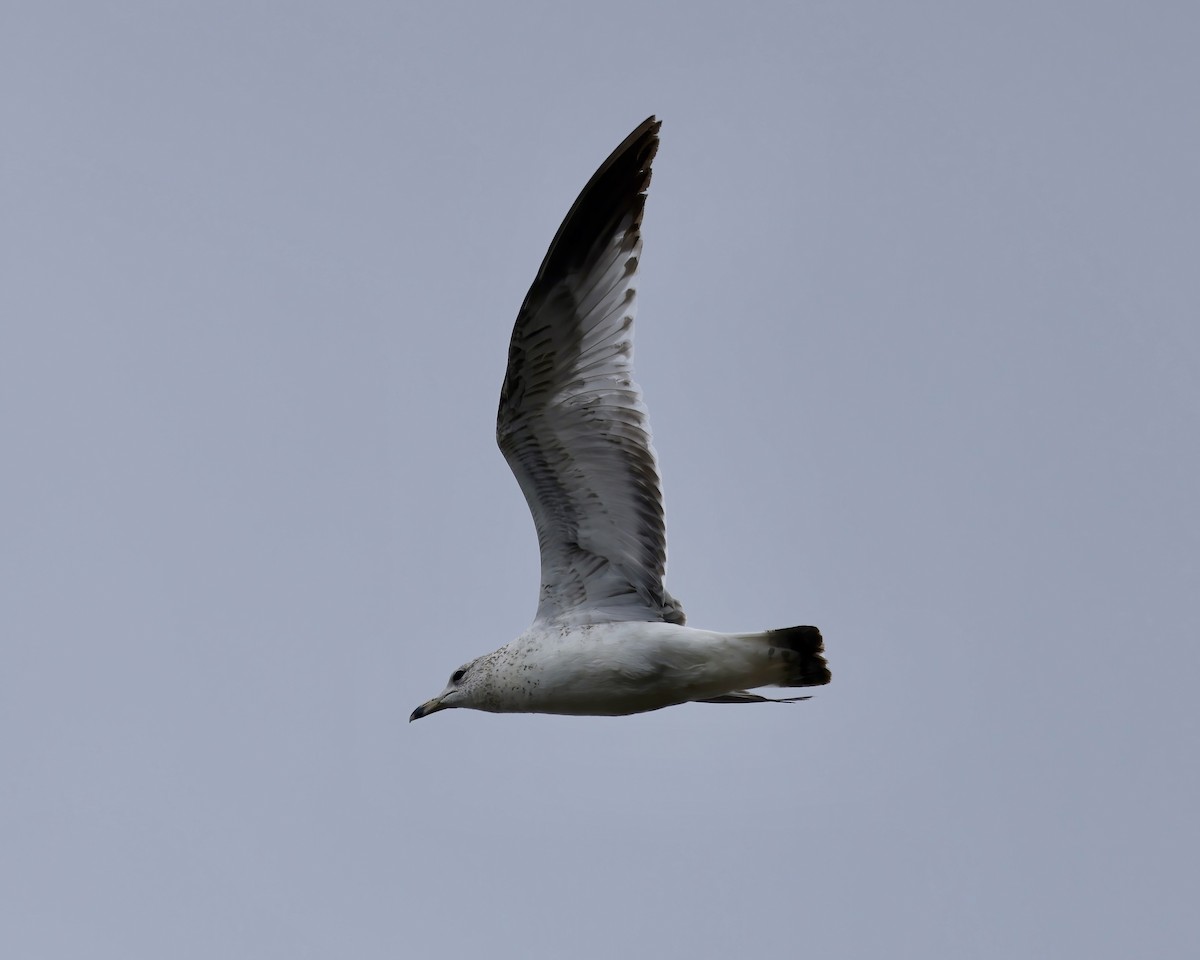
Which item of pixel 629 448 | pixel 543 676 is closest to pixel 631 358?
pixel 629 448

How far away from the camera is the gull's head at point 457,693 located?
1228 centimetres

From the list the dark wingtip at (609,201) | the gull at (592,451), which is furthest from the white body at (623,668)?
the dark wingtip at (609,201)

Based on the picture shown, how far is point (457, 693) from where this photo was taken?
1240cm

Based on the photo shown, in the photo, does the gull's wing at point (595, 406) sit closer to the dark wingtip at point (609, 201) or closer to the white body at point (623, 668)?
the dark wingtip at point (609, 201)

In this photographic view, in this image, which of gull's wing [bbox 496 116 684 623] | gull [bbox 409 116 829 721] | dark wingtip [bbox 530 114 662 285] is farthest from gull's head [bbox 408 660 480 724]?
dark wingtip [bbox 530 114 662 285]

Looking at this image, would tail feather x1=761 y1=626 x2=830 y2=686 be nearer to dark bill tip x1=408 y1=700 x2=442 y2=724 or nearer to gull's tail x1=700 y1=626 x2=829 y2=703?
gull's tail x1=700 y1=626 x2=829 y2=703

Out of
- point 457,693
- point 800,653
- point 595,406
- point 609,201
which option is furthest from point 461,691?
point 609,201

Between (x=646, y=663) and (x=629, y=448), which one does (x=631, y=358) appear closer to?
(x=629, y=448)

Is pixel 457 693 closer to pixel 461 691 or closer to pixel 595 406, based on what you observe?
pixel 461 691

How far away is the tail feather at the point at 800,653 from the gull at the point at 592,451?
0.16 m

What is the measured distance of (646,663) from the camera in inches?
448

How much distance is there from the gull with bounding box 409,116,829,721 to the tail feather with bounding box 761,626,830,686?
0.16 metres

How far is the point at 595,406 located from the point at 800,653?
215 centimetres

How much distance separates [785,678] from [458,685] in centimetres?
247
